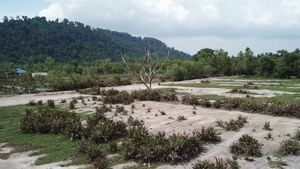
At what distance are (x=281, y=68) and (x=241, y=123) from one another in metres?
30.6

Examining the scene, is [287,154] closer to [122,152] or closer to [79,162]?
[122,152]

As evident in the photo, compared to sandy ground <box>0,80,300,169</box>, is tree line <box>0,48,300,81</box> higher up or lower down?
higher up

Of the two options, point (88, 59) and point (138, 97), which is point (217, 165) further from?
point (88, 59)

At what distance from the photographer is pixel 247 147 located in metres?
6.30

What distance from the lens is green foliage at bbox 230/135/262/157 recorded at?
613cm

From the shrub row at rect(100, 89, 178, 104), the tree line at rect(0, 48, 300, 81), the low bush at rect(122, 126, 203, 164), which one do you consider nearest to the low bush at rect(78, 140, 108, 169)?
the low bush at rect(122, 126, 203, 164)

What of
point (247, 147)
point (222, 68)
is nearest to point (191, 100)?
point (247, 147)

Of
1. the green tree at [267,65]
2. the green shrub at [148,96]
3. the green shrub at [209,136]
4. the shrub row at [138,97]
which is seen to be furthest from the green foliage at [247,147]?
the green tree at [267,65]

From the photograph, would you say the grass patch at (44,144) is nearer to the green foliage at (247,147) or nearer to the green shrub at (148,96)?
the green foliage at (247,147)

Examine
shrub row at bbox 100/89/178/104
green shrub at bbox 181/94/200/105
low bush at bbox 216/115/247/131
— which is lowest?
low bush at bbox 216/115/247/131

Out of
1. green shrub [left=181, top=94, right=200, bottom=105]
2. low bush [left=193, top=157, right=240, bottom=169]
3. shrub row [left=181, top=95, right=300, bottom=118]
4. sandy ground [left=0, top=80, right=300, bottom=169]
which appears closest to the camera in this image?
low bush [left=193, top=157, right=240, bottom=169]

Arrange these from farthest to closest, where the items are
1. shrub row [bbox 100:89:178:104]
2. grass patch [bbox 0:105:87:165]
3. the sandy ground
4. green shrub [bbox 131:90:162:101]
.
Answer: green shrub [bbox 131:90:162:101], shrub row [bbox 100:89:178:104], grass patch [bbox 0:105:87:165], the sandy ground

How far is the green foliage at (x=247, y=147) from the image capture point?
6131mm

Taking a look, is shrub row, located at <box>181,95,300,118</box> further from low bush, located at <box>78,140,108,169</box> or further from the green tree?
the green tree
